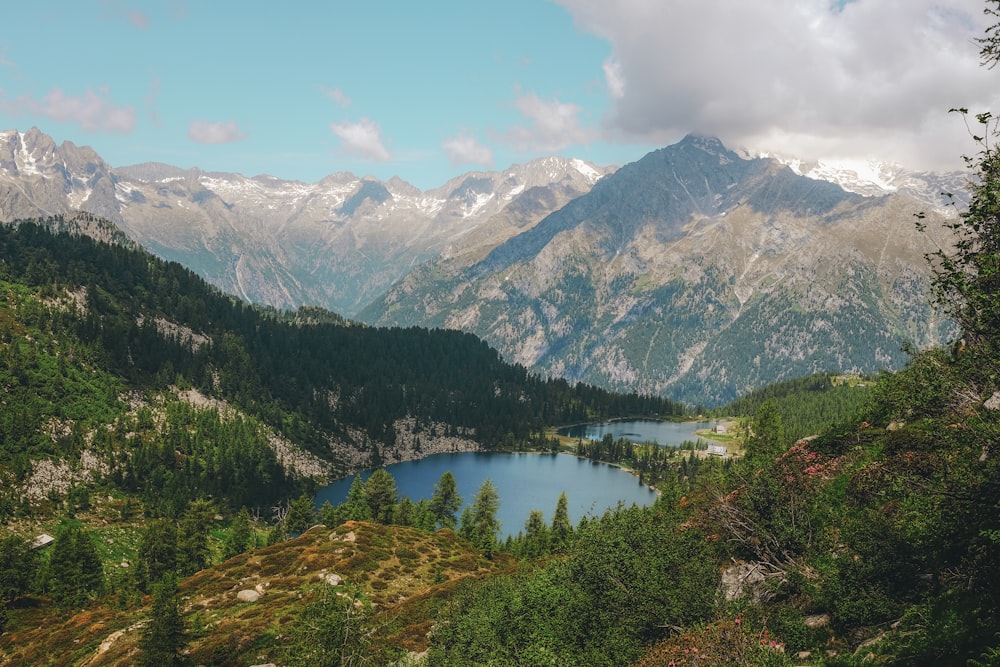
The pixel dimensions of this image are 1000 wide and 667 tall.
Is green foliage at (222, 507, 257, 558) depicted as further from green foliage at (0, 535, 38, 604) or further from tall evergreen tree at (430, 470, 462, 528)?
tall evergreen tree at (430, 470, 462, 528)

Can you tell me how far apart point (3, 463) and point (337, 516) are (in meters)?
87.4

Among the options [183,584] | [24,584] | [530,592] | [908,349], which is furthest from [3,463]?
[908,349]

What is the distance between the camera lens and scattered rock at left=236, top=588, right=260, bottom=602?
265 ft

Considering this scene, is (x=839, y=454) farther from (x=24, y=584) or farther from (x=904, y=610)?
(x=24, y=584)

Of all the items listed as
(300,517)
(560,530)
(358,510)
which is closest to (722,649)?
(560,530)

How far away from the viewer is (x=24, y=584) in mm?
97750

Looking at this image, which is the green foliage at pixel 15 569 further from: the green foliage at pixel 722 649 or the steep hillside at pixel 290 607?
the green foliage at pixel 722 649

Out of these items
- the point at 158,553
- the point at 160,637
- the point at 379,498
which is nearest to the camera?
the point at 160,637

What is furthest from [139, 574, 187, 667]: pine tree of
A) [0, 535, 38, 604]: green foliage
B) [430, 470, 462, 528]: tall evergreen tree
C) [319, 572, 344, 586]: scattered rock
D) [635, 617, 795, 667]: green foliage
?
[430, 470, 462, 528]: tall evergreen tree

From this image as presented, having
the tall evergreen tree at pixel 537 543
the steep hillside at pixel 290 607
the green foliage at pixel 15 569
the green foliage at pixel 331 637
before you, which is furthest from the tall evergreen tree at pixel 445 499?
the green foliage at pixel 331 637

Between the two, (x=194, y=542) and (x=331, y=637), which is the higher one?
(x=331, y=637)

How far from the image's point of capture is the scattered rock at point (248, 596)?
80625mm

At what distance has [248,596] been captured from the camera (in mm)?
81250

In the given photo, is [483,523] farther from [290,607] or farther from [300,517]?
[290,607]
